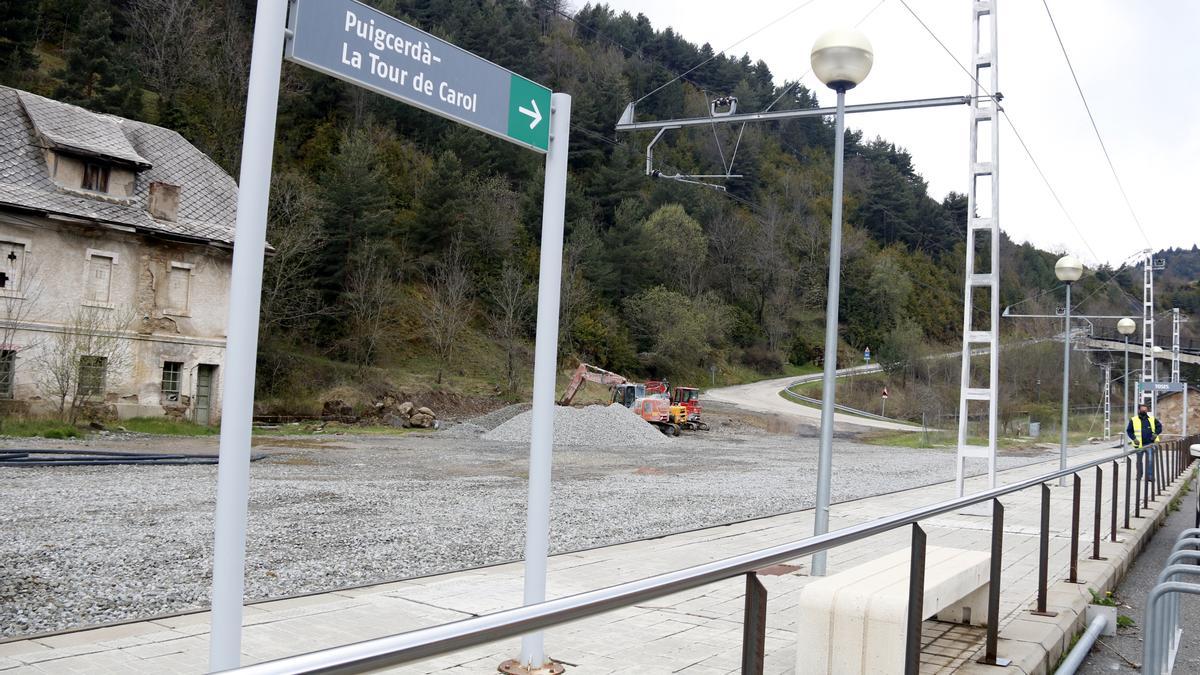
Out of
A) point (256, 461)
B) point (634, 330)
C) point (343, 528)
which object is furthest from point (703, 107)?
point (343, 528)

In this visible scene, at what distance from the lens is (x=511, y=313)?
51594 mm

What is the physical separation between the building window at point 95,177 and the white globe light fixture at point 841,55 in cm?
2968

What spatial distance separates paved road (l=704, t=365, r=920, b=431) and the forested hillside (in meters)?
3.58

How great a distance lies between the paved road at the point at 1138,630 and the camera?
6.00 m

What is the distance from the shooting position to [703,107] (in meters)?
93.3

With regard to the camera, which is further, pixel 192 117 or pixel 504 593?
pixel 192 117

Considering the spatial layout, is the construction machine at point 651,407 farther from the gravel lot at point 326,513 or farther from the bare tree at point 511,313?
the gravel lot at point 326,513

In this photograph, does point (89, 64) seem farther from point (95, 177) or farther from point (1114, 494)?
point (1114, 494)

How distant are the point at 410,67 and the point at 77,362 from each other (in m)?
27.1

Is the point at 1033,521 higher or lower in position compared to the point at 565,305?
lower

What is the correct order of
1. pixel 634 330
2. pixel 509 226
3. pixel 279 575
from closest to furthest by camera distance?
1. pixel 279 575
2. pixel 509 226
3. pixel 634 330

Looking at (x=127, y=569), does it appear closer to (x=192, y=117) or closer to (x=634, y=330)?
(x=192, y=117)

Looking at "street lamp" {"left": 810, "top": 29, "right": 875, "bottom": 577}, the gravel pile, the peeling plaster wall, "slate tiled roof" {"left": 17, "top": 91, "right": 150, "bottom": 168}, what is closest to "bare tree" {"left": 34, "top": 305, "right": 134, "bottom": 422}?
the peeling plaster wall

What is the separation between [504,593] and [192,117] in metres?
46.8
